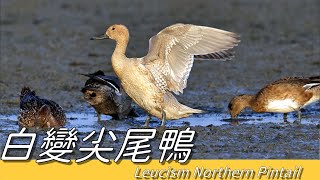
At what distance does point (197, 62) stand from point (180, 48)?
16.1 feet

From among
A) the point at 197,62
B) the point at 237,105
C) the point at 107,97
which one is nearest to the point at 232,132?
the point at 237,105

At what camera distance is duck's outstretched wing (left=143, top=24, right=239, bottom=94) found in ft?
31.9

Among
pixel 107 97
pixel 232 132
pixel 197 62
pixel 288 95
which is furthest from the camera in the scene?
pixel 197 62

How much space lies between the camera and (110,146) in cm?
898

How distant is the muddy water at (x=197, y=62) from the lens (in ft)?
31.4

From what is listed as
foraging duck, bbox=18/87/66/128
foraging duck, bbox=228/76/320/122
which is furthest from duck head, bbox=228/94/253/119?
foraging duck, bbox=18/87/66/128

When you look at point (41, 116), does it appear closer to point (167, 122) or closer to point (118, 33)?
point (118, 33)

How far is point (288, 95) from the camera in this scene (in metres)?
10.6

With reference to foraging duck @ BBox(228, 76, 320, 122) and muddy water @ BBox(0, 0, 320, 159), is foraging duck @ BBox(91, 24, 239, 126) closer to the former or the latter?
muddy water @ BBox(0, 0, 320, 159)

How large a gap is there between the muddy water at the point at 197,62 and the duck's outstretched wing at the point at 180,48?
656 millimetres

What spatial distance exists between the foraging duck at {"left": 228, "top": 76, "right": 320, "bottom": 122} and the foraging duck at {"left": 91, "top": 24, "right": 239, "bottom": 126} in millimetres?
1066

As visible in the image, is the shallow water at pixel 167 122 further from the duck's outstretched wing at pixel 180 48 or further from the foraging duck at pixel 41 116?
the duck's outstretched wing at pixel 180 48

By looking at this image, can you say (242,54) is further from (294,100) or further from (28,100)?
(28,100)

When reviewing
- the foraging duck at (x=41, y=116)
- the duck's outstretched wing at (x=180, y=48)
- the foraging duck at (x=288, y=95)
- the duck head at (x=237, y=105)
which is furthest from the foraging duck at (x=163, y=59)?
the foraging duck at (x=288, y=95)
